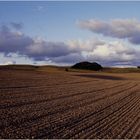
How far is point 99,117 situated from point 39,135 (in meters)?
5.03

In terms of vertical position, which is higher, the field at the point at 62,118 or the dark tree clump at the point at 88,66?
the dark tree clump at the point at 88,66

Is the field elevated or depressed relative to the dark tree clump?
depressed

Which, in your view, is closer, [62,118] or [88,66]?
[62,118]

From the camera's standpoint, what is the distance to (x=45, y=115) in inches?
666

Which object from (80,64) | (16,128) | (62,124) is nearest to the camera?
(16,128)

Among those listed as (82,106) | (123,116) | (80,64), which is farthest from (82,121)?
(80,64)

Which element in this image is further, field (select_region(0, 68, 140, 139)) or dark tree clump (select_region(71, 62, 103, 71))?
dark tree clump (select_region(71, 62, 103, 71))

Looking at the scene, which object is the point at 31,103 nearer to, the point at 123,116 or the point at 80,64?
the point at 123,116

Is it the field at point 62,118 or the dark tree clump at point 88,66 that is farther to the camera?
the dark tree clump at point 88,66

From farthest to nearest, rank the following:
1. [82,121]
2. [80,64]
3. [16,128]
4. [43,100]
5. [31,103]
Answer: [80,64] < [43,100] < [31,103] < [82,121] < [16,128]

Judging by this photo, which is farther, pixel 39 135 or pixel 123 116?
pixel 123 116

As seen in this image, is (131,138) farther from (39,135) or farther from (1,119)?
(1,119)

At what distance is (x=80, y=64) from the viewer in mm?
110188

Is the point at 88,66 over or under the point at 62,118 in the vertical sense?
over
